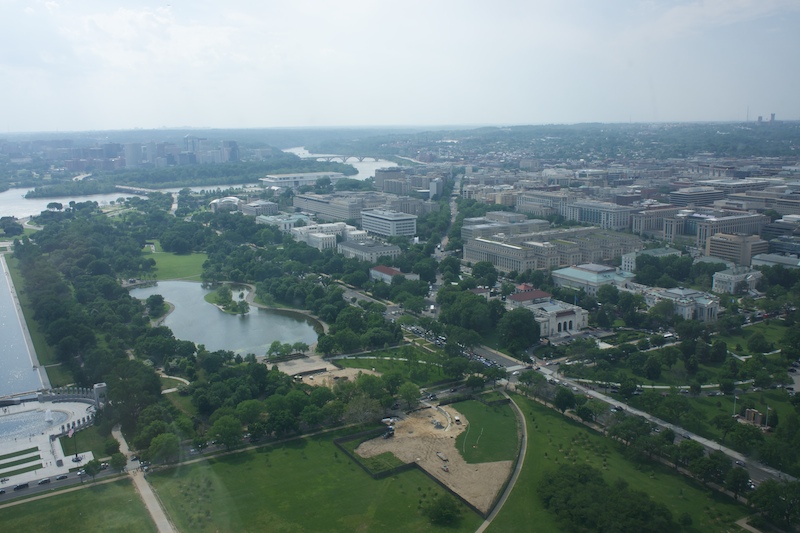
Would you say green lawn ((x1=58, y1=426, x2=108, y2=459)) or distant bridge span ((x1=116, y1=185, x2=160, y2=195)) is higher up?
distant bridge span ((x1=116, y1=185, x2=160, y2=195))

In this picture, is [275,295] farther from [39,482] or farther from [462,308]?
[39,482]

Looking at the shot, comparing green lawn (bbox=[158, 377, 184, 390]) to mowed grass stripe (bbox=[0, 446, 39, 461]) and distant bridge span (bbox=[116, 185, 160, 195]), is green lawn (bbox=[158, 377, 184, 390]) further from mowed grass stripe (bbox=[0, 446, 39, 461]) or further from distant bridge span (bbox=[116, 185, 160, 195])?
distant bridge span (bbox=[116, 185, 160, 195])

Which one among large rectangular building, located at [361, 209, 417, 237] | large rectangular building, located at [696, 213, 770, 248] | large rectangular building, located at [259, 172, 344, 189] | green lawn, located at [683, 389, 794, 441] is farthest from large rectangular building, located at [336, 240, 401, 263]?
large rectangular building, located at [259, 172, 344, 189]

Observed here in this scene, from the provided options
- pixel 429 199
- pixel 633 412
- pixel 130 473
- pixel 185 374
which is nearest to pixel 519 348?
pixel 633 412

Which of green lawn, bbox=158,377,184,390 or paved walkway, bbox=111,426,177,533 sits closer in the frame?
paved walkway, bbox=111,426,177,533

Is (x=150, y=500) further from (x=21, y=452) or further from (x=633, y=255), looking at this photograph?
(x=633, y=255)

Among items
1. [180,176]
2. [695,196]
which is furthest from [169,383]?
[180,176]

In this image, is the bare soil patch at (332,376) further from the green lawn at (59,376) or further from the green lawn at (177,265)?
the green lawn at (177,265)
